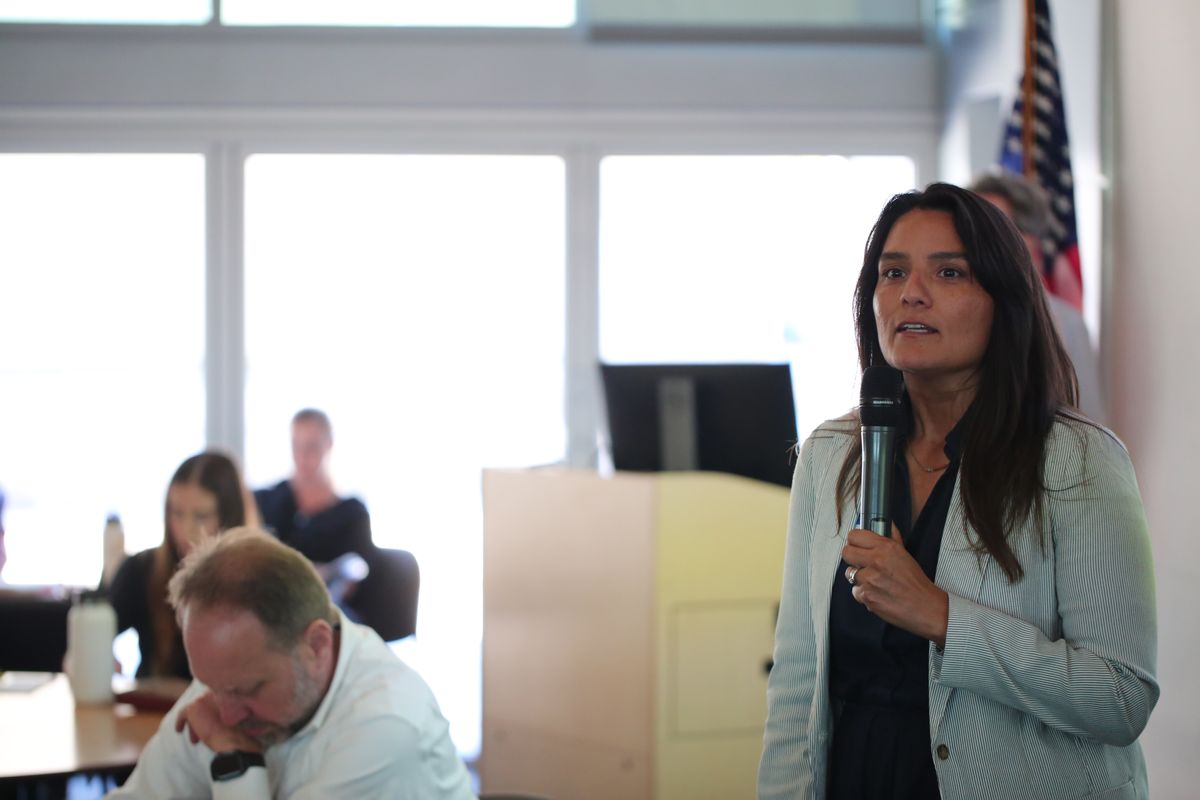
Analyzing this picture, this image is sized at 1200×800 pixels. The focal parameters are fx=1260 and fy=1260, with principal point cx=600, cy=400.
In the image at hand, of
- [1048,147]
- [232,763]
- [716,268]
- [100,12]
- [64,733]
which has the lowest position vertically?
[64,733]

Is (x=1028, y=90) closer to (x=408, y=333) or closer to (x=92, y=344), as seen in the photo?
(x=408, y=333)

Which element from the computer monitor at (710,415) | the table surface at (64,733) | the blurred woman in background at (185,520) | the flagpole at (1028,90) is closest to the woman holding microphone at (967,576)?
the computer monitor at (710,415)

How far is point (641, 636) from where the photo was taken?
2738 millimetres

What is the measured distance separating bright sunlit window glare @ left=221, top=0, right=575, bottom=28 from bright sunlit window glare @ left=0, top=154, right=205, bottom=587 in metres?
0.73

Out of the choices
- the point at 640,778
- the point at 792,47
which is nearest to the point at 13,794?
the point at 640,778

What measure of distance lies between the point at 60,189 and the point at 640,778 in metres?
4.20

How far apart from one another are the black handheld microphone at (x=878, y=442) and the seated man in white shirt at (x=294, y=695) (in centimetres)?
87

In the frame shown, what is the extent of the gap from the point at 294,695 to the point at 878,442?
3.53 feet

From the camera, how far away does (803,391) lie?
5.66 m

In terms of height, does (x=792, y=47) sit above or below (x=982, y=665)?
above

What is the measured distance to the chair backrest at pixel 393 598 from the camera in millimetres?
4199

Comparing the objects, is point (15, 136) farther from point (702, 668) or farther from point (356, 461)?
point (702, 668)

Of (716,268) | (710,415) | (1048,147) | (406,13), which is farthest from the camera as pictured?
(716,268)

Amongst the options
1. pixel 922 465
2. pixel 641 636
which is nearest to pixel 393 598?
pixel 641 636
